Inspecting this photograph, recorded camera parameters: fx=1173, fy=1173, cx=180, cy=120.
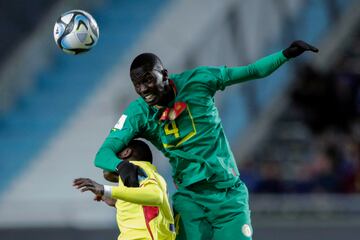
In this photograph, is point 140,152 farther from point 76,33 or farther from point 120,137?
point 76,33

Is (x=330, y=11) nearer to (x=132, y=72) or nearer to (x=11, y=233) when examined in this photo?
(x=11, y=233)

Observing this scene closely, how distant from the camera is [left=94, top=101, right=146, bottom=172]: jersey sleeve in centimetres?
703

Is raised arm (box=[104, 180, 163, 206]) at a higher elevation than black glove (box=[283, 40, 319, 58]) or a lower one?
lower

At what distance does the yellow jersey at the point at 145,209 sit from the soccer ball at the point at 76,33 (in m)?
1.05

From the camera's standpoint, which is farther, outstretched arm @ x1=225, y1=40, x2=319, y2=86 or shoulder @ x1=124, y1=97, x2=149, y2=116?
shoulder @ x1=124, y1=97, x2=149, y2=116

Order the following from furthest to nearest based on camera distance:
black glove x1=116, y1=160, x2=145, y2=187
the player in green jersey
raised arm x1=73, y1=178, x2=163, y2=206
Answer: the player in green jersey → black glove x1=116, y1=160, x2=145, y2=187 → raised arm x1=73, y1=178, x2=163, y2=206

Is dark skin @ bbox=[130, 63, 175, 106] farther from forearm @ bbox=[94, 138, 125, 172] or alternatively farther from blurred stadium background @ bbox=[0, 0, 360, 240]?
blurred stadium background @ bbox=[0, 0, 360, 240]

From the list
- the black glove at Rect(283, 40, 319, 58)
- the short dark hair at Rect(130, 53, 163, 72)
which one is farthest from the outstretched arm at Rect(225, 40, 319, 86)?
the short dark hair at Rect(130, 53, 163, 72)

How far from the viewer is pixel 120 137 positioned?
23.5 feet

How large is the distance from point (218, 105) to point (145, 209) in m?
6.37

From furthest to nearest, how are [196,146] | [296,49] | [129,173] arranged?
[196,146], [296,49], [129,173]

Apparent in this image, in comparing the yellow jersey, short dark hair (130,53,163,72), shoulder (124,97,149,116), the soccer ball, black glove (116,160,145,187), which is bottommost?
the yellow jersey

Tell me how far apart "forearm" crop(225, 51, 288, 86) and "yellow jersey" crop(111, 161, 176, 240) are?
30.6 inches

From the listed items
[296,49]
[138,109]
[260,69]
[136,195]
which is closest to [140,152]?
[138,109]
